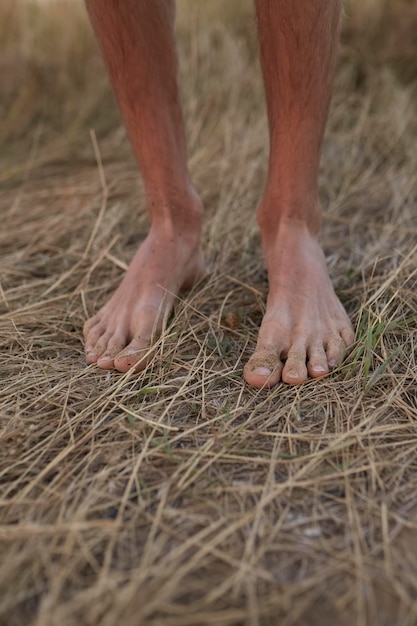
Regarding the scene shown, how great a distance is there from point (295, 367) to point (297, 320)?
117 mm

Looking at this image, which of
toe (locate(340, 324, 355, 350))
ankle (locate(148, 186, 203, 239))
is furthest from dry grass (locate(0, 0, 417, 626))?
ankle (locate(148, 186, 203, 239))

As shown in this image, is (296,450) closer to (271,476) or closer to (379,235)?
(271,476)

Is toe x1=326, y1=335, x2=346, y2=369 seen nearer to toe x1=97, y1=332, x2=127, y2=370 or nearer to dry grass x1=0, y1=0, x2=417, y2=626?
dry grass x1=0, y1=0, x2=417, y2=626

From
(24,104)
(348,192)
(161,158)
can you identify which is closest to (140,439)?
(161,158)

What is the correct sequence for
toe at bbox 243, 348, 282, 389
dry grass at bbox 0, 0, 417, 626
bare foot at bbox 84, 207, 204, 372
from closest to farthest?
dry grass at bbox 0, 0, 417, 626 → toe at bbox 243, 348, 282, 389 → bare foot at bbox 84, 207, 204, 372

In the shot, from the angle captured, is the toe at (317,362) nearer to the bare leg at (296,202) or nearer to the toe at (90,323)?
the bare leg at (296,202)

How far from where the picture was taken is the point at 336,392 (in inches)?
40.1

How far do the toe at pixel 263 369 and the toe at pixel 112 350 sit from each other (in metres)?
0.24

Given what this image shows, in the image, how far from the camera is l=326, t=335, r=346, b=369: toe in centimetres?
108

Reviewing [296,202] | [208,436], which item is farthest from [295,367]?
[296,202]

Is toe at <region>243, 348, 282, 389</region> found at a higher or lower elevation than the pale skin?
lower

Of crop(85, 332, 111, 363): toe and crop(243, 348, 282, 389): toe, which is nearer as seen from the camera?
crop(243, 348, 282, 389): toe

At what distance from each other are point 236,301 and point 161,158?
0.32 m

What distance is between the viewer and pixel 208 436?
3.05 ft
